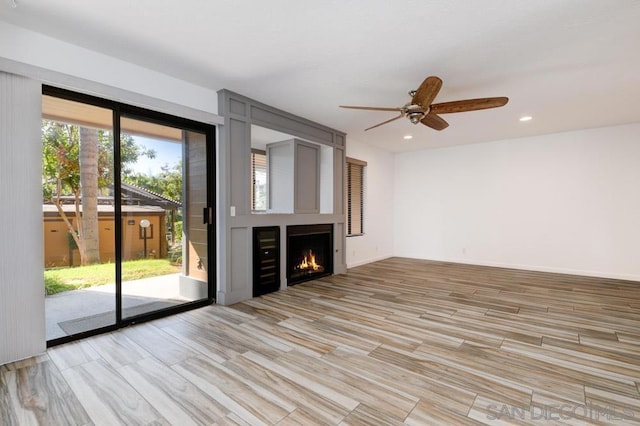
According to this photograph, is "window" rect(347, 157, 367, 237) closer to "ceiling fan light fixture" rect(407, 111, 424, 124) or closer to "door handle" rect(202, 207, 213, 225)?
"ceiling fan light fixture" rect(407, 111, 424, 124)

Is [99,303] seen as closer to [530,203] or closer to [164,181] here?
[164,181]

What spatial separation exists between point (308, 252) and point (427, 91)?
3.26 m

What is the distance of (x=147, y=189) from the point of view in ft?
10.9

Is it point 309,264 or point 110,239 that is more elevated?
point 110,239

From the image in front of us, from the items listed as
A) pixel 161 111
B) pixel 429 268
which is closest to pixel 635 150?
pixel 429 268

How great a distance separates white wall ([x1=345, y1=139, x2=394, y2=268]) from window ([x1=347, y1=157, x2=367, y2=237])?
97mm

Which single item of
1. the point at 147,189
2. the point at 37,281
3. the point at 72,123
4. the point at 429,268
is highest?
the point at 72,123

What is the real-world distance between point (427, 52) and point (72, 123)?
3.54 m

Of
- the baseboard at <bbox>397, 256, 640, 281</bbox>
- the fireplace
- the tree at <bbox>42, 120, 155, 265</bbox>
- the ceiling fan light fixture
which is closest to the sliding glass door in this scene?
the tree at <bbox>42, 120, 155, 265</bbox>

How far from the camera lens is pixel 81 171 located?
2.97 m

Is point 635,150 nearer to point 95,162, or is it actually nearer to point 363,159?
point 363,159

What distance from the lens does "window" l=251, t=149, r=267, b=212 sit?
499cm

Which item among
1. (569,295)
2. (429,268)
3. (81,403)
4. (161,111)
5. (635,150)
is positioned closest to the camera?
(81,403)

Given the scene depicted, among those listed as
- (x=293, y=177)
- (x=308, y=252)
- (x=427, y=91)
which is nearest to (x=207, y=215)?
(x=293, y=177)
